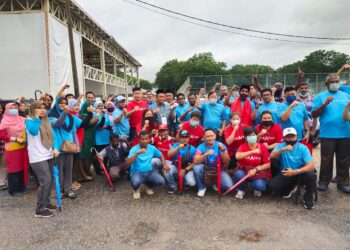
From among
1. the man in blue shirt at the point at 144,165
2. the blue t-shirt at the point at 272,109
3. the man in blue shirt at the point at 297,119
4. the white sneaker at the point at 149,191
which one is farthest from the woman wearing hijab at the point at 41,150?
the man in blue shirt at the point at 297,119

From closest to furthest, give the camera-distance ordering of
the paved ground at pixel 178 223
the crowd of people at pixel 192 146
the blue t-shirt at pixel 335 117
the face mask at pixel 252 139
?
the paved ground at pixel 178 223, the crowd of people at pixel 192 146, the face mask at pixel 252 139, the blue t-shirt at pixel 335 117

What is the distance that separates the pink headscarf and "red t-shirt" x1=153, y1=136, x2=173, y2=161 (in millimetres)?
2504

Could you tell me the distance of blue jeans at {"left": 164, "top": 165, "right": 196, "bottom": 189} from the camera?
15.5ft

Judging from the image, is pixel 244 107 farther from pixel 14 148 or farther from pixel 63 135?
pixel 14 148

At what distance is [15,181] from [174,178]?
297cm

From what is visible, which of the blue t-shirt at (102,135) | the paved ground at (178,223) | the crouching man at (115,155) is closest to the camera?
the paved ground at (178,223)

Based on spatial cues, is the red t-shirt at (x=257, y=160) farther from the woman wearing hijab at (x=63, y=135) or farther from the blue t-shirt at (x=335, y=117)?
the woman wearing hijab at (x=63, y=135)

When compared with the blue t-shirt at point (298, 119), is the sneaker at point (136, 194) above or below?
below

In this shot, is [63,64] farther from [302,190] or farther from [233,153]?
[302,190]

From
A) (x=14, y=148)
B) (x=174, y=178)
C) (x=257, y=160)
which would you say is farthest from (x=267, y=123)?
(x=14, y=148)

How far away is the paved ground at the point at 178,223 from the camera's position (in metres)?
3.15

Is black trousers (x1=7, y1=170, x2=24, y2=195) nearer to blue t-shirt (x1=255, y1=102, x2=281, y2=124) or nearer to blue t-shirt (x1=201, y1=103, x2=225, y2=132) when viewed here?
blue t-shirt (x1=201, y1=103, x2=225, y2=132)

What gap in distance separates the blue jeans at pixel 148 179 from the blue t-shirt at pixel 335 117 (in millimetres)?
2953

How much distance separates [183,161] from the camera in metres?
4.89
